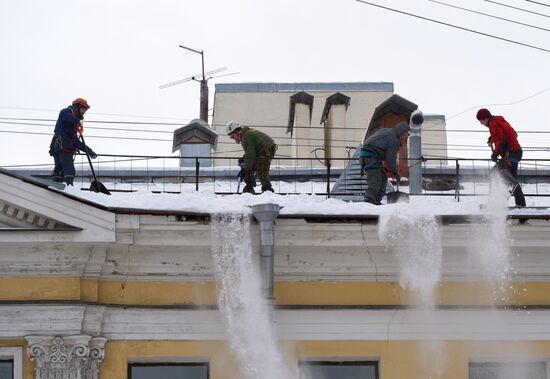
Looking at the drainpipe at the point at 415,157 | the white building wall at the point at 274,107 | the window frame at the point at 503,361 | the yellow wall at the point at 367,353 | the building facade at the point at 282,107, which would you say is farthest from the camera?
the white building wall at the point at 274,107

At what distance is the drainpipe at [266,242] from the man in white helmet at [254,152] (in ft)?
5.85

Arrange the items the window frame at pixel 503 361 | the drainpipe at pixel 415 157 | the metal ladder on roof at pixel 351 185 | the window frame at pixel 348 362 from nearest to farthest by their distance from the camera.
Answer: the window frame at pixel 348 362
the window frame at pixel 503 361
the metal ladder on roof at pixel 351 185
the drainpipe at pixel 415 157

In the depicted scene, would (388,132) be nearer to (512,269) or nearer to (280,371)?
(512,269)

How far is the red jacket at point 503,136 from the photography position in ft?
39.5

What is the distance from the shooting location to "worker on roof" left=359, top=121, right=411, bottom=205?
11719 mm

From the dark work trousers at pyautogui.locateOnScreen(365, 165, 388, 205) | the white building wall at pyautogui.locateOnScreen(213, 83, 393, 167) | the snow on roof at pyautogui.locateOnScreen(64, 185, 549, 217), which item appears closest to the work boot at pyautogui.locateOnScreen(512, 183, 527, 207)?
the snow on roof at pyautogui.locateOnScreen(64, 185, 549, 217)

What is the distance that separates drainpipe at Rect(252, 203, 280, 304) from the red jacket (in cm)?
281

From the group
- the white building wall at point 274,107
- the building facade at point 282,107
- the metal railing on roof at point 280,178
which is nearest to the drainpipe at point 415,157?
the metal railing on roof at point 280,178

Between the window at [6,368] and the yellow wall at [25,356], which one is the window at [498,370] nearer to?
the yellow wall at [25,356]

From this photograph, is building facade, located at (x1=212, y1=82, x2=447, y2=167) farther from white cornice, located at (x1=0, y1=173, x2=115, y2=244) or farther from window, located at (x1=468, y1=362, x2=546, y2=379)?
white cornice, located at (x1=0, y1=173, x2=115, y2=244)

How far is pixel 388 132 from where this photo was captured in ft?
39.2

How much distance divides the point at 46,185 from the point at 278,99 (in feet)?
58.3

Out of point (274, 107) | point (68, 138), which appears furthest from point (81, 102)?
point (274, 107)

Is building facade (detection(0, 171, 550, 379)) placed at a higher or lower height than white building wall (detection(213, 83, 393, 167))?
lower
